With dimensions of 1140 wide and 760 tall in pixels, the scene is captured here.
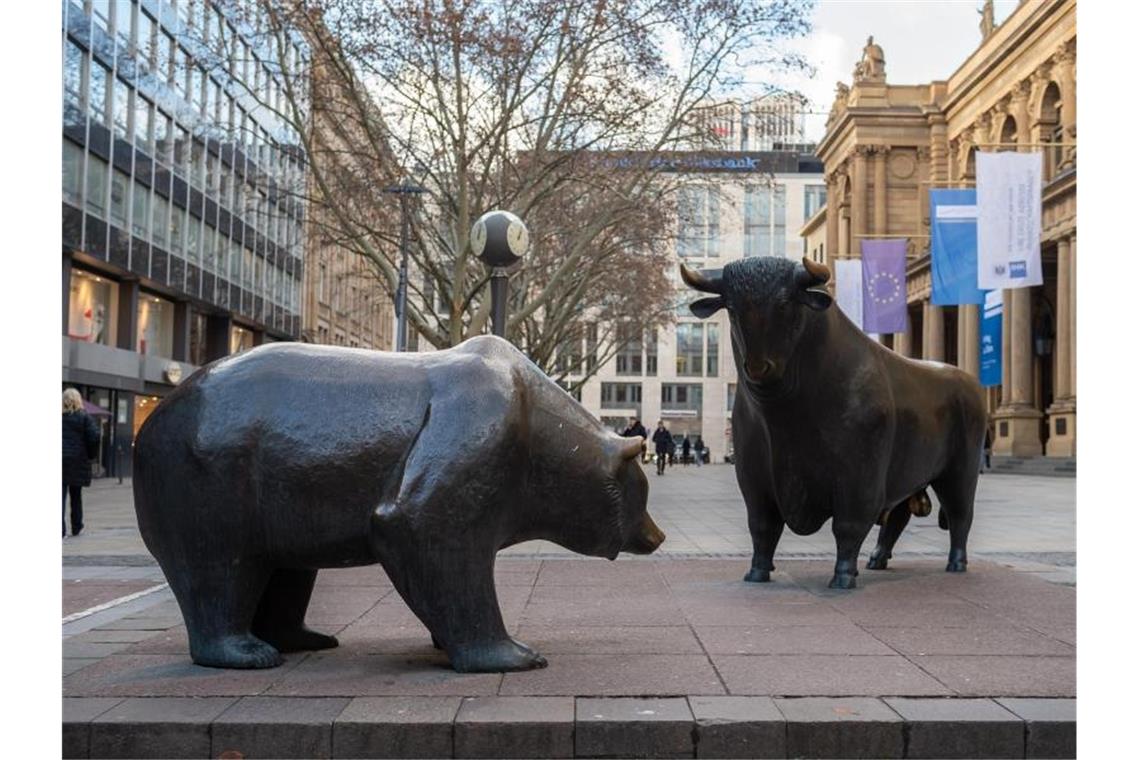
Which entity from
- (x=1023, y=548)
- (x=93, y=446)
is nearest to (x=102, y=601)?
(x=93, y=446)

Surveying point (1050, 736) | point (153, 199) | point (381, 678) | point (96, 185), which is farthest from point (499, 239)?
point (153, 199)

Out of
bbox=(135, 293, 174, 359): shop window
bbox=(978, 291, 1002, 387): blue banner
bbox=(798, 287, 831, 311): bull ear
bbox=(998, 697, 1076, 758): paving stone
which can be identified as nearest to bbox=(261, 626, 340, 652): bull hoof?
bbox=(998, 697, 1076, 758): paving stone

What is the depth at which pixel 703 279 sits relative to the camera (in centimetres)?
739

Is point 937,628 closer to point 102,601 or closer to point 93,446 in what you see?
point 102,601

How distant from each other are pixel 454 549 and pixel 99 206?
1140 inches

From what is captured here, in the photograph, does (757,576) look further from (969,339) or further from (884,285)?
(969,339)

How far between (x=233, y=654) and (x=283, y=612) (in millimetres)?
582

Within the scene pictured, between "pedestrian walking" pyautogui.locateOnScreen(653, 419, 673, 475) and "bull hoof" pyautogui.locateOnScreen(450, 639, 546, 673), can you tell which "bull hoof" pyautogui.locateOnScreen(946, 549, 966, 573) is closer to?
"bull hoof" pyautogui.locateOnScreen(450, 639, 546, 673)

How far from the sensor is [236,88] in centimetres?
4162

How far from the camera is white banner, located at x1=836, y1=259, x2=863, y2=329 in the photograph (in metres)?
37.3

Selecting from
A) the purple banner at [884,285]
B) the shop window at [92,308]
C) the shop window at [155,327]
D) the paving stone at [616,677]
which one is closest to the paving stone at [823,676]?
the paving stone at [616,677]

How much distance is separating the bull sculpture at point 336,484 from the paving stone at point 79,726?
2.30 feet

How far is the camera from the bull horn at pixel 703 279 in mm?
7320

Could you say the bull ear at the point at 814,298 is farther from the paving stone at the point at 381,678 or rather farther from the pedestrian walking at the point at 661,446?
the pedestrian walking at the point at 661,446
